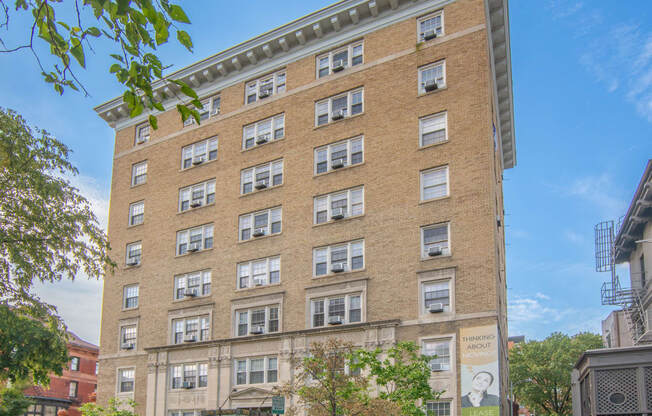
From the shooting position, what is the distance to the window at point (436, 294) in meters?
34.9

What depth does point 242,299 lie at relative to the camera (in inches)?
1645

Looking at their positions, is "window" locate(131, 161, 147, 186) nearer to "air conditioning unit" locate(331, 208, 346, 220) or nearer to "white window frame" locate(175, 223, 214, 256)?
"white window frame" locate(175, 223, 214, 256)

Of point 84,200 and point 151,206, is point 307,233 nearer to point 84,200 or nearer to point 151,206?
point 151,206

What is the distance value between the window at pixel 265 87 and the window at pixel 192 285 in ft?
38.2

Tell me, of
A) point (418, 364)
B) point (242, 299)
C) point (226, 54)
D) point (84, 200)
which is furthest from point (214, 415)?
point (226, 54)

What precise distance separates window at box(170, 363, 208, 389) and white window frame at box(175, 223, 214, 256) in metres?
7.24

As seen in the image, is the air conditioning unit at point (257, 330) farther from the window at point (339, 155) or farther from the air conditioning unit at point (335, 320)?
the window at point (339, 155)

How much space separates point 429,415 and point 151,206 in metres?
27.2

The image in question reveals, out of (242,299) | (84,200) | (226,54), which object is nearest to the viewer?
(84,200)

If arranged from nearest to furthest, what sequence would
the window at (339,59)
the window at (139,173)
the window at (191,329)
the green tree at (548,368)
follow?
the window at (339,59) → the window at (191,329) → the window at (139,173) → the green tree at (548,368)

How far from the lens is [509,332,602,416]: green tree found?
67312 mm

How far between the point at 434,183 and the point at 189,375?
63.0 feet

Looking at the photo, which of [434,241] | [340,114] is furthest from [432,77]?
[434,241]

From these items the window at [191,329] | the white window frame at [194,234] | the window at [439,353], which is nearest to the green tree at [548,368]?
the window at [439,353]
